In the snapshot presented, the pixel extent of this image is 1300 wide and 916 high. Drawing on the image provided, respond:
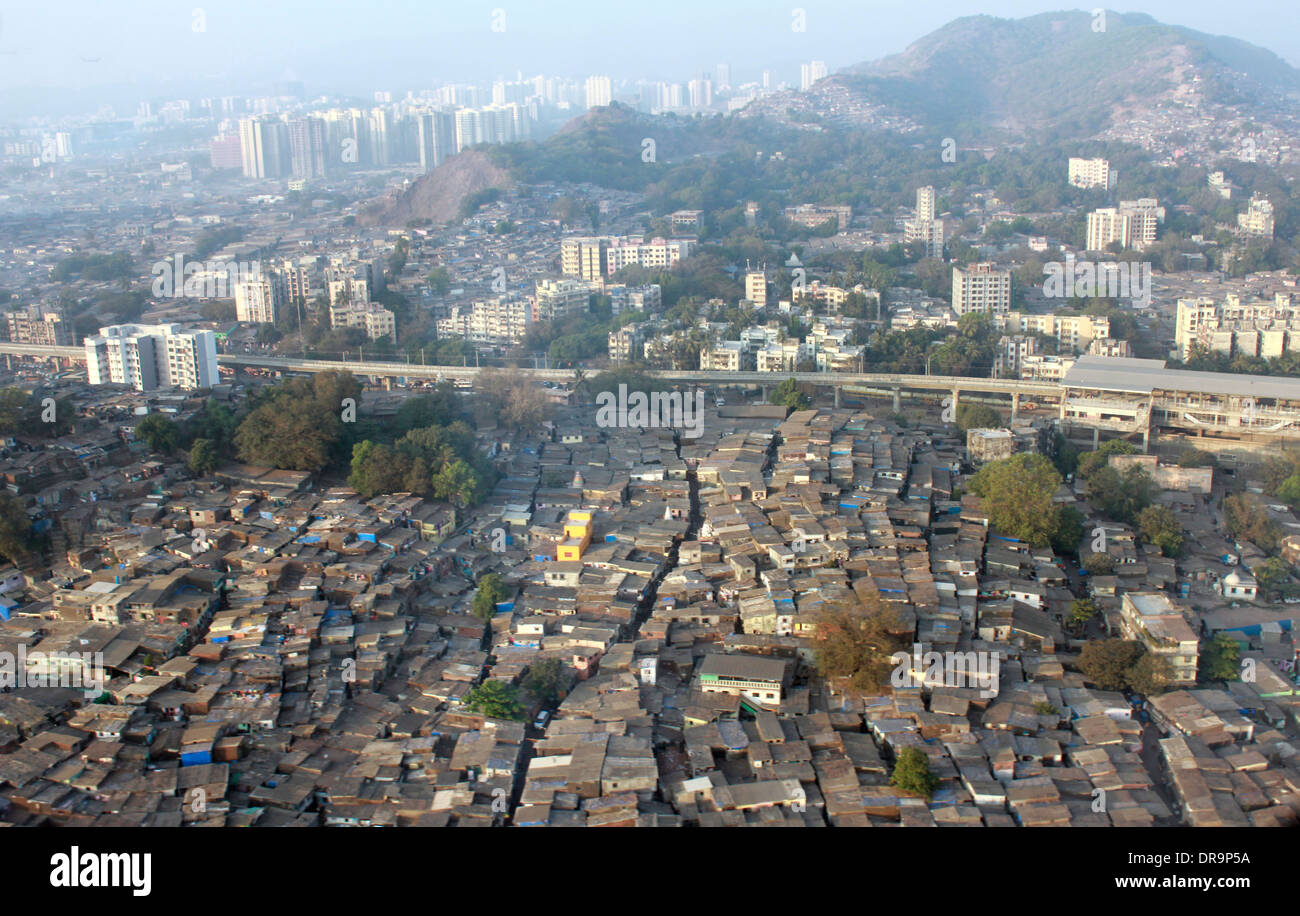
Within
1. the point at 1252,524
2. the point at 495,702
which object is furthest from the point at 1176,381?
the point at 495,702

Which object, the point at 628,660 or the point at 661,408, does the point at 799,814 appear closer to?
the point at 628,660

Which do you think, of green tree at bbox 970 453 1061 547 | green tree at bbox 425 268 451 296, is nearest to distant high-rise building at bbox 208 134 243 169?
green tree at bbox 425 268 451 296

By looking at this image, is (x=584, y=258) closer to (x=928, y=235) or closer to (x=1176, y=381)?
(x=928, y=235)

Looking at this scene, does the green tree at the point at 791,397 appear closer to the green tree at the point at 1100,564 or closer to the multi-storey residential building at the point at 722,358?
the multi-storey residential building at the point at 722,358

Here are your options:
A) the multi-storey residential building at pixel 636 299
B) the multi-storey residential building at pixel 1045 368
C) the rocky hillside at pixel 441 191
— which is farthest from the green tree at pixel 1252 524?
the rocky hillside at pixel 441 191

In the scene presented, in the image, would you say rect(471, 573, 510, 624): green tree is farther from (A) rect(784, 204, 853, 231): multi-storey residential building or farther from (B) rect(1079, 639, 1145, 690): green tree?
(A) rect(784, 204, 853, 231): multi-storey residential building
